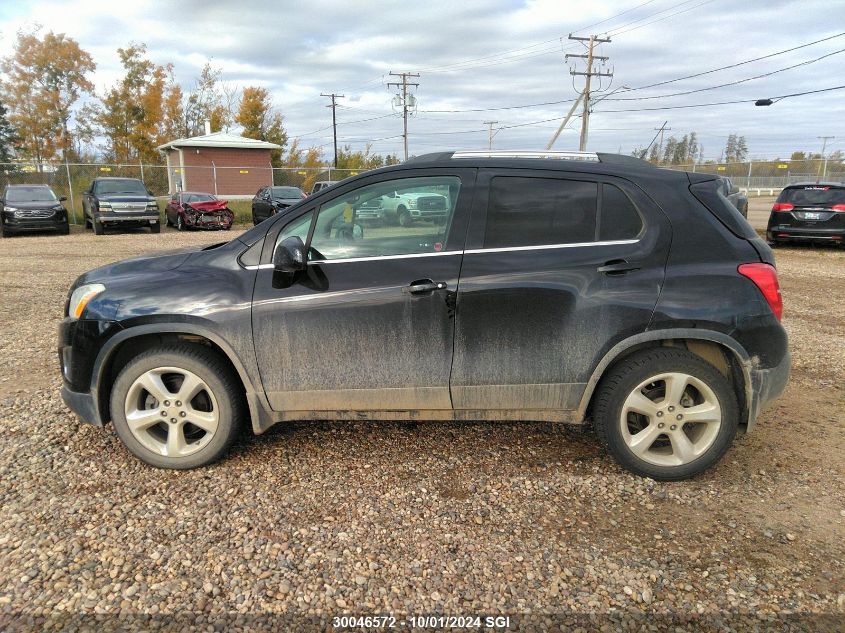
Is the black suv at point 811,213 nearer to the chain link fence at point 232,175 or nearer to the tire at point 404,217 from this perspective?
the chain link fence at point 232,175

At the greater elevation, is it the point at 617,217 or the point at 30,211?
the point at 617,217

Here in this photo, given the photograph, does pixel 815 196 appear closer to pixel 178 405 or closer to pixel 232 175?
pixel 178 405

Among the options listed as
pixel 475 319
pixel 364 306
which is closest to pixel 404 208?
pixel 364 306

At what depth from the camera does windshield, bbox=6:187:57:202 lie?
18.6 m

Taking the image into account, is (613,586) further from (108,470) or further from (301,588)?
(108,470)

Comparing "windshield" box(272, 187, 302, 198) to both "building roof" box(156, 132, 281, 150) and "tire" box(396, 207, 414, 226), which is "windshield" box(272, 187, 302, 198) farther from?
"tire" box(396, 207, 414, 226)

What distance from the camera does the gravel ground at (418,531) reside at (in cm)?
245

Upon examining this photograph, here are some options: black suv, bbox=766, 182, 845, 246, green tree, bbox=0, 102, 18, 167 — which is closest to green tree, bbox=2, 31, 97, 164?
green tree, bbox=0, 102, 18, 167

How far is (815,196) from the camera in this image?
13.9 m

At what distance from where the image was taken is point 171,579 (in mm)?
2604

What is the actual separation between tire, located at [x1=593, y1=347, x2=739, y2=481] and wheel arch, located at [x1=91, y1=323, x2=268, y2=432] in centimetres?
→ 201

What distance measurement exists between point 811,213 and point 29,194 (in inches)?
881

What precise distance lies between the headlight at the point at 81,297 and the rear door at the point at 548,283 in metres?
2.16

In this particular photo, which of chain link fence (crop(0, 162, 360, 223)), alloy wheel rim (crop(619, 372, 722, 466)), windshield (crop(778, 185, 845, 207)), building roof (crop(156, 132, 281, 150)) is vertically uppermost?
building roof (crop(156, 132, 281, 150))
